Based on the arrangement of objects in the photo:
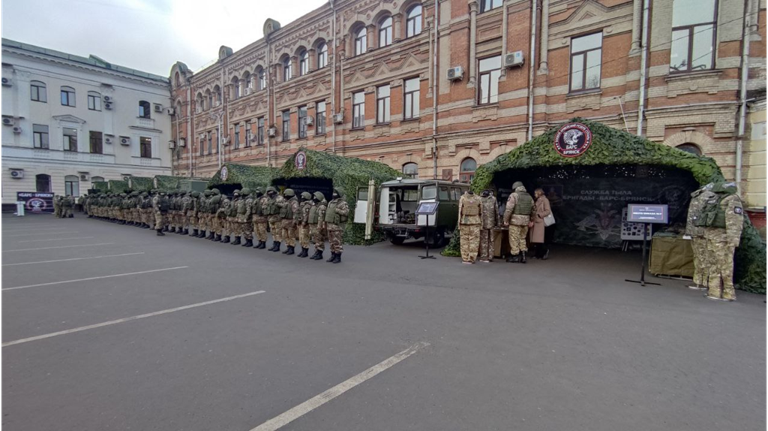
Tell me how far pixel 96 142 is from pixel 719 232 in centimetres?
3990

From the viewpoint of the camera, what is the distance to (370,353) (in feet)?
14.0

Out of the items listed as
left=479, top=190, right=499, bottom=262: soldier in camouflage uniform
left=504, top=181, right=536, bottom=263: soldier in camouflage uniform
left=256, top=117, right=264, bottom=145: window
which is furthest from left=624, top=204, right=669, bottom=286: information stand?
left=256, top=117, right=264, bottom=145: window

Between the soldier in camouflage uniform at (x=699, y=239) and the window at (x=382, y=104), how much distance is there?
1523 cm

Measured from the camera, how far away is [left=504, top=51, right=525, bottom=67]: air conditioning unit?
48.7ft


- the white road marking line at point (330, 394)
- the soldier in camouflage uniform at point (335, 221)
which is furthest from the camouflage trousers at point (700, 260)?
the soldier in camouflage uniform at point (335, 221)

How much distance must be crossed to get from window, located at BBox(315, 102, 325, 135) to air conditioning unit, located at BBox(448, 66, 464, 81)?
974 cm

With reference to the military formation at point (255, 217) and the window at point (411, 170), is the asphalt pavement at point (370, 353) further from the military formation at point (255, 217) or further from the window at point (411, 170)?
the window at point (411, 170)

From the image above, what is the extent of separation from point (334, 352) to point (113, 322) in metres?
3.32

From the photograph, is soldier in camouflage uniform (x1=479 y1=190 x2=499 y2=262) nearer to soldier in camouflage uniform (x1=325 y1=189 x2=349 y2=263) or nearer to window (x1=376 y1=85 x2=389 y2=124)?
soldier in camouflage uniform (x1=325 y1=189 x2=349 y2=263)

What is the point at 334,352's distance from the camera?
169 inches

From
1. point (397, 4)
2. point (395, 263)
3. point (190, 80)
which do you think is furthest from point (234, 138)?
point (395, 263)

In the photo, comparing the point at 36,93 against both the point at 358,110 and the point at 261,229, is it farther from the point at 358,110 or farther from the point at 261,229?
the point at 358,110

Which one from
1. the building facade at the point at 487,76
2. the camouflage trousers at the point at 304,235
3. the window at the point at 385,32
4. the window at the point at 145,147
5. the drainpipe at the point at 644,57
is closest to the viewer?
the camouflage trousers at the point at 304,235

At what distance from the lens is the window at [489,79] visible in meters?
16.2
